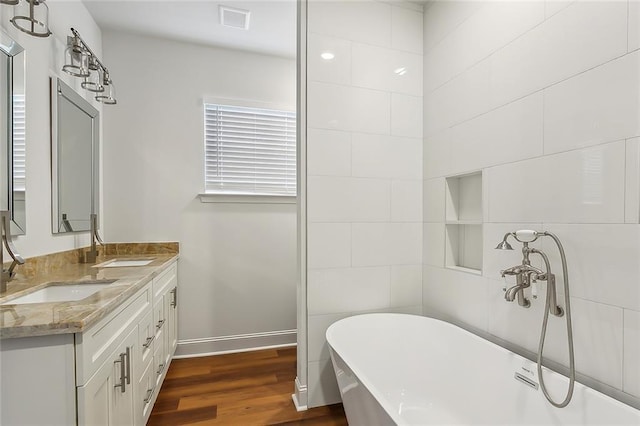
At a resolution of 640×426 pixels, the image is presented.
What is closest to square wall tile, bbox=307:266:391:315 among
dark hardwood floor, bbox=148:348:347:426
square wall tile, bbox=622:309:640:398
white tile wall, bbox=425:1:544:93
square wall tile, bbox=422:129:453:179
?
dark hardwood floor, bbox=148:348:347:426

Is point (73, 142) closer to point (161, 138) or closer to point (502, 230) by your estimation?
point (161, 138)

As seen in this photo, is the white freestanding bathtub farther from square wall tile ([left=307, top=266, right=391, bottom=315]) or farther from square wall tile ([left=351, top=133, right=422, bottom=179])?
square wall tile ([left=351, top=133, right=422, bottom=179])

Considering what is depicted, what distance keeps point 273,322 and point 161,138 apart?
6.36ft

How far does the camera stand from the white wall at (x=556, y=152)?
109 centimetres

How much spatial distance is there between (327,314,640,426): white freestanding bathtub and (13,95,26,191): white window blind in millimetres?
1764

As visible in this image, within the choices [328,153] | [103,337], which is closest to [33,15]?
[103,337]

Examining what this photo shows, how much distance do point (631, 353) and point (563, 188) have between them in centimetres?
64

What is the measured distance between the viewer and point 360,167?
206cm

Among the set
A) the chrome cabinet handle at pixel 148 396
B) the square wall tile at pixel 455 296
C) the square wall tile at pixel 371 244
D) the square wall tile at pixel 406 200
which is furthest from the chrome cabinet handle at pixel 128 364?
the square wall tile at pixel 455 296

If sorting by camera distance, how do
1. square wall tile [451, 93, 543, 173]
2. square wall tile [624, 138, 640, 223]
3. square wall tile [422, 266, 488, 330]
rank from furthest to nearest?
1. square wall tile [422, 266, 488, 330]
2. square wall tile [451, 93, 543, 173]
3. square wall tile [624, 138, 640, 223]

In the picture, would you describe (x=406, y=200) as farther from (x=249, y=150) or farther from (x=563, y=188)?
(x=249, y=150)

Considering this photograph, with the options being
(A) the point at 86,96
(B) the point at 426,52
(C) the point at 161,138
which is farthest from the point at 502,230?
(A) the point at 86,96

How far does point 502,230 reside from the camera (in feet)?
5.17

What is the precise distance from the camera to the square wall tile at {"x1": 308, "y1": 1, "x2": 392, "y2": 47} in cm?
195
